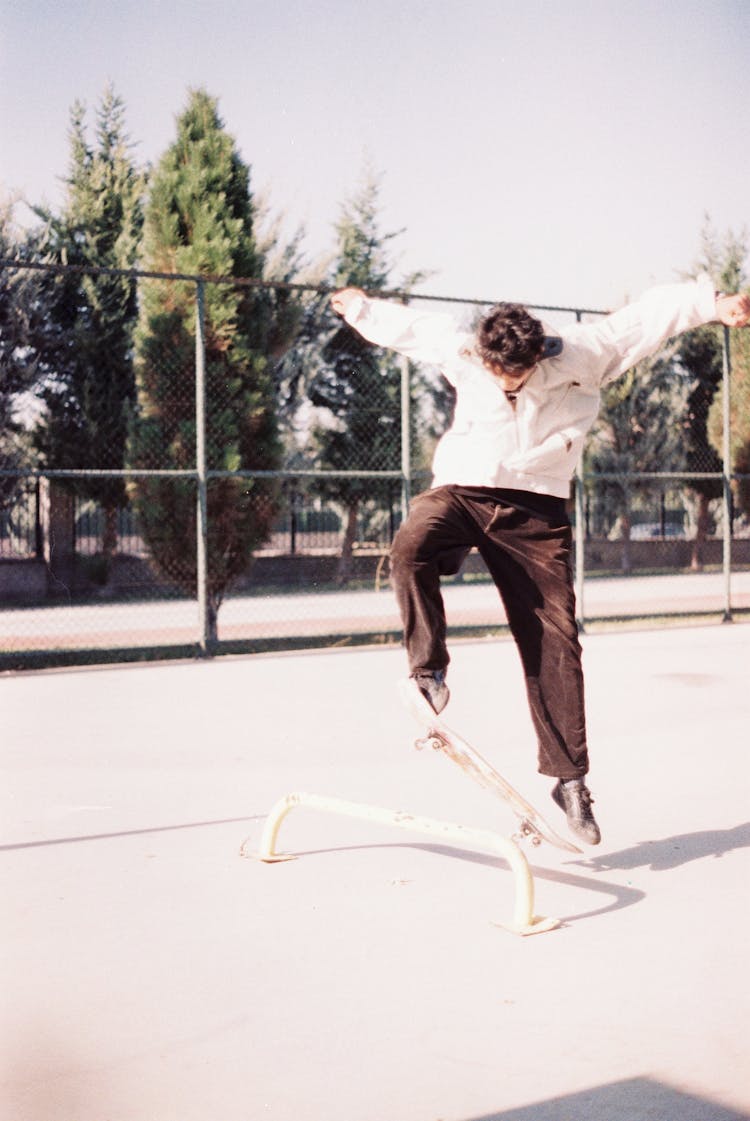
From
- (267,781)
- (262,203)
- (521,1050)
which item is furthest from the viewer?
(262,203)

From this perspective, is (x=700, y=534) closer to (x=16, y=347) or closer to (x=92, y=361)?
(x=92, y=361)

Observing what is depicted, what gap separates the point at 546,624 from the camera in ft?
14.9

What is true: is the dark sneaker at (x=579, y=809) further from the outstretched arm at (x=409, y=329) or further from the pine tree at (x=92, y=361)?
the pine tree at (x=92, y=361)

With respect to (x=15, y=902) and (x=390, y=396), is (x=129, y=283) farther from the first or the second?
(x=15, y=902)

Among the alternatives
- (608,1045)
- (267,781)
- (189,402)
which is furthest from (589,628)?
(608,1045)

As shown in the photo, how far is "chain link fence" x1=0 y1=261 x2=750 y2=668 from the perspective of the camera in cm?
1358

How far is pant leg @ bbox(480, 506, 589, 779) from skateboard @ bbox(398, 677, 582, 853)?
0.25 meters

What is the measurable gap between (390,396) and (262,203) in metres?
4.39

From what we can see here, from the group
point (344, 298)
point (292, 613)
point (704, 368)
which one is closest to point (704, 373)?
point (704, 368)

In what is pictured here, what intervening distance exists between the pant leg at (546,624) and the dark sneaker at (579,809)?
5 cm

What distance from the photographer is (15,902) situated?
4.05 m

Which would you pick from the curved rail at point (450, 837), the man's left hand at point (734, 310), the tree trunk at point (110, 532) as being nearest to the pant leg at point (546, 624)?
the curved rail at point (450, 837)

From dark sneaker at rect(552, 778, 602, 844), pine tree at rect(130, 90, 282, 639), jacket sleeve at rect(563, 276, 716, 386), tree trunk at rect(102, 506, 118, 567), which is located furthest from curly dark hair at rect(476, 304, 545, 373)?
tree trunk at rect(102, 506, 118, 567)

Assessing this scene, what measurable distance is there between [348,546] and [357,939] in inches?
858
